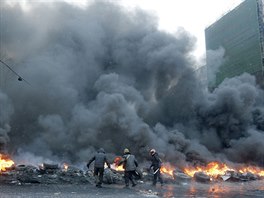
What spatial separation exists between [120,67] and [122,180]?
2157cm

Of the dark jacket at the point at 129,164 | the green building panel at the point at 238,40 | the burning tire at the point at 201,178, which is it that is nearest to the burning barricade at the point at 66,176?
the burning tire at the point at 201,178

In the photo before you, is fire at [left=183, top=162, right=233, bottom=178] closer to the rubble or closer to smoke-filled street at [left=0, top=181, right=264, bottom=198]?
the rubble

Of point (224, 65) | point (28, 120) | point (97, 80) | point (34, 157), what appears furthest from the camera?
point (224, 65)

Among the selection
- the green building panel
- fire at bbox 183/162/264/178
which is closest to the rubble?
fire at bbox 183/162/264/178

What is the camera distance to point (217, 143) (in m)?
34.6

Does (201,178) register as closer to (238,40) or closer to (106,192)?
(106,192)

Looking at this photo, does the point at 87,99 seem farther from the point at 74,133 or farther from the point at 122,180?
the point at 122,180

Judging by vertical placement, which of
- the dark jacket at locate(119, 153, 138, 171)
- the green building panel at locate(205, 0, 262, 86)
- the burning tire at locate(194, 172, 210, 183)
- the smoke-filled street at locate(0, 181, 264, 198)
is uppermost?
the green building panel at locate(205, 0, 262, 86)

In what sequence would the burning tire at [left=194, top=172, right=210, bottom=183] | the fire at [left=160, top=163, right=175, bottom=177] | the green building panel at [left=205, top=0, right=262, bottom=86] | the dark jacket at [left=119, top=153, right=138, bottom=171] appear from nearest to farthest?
the dark jacket at [left=119, top=153, right=138, bottom=171], the burning tire at [left=194, top=172, right=210, bottom=183], the fire at [left=160, top=163, right=175, bottom=177], the green building panel at [left=205, top=0, right=262, bottom=86]

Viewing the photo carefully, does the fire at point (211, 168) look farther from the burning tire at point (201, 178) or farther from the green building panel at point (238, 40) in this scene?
the green building panel at point (238, 40)

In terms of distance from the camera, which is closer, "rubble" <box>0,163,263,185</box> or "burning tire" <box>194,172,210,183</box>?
"rubble" <box>0,163,263,185</box>

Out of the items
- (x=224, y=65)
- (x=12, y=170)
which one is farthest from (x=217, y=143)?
(x=224, y=65)

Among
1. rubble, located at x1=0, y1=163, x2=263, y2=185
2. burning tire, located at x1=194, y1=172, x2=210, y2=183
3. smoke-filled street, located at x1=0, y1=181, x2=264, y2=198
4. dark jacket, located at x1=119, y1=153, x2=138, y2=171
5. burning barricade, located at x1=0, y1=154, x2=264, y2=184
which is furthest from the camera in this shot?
burning tire, located at x1=194, y1=172, x2=210, y2=183

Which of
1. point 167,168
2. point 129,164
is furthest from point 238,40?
→ point 129,164
